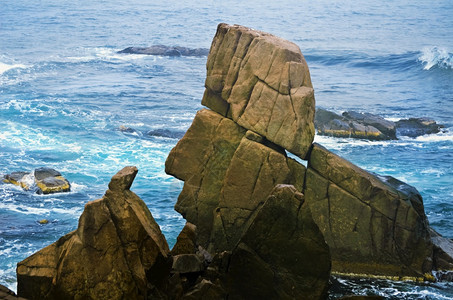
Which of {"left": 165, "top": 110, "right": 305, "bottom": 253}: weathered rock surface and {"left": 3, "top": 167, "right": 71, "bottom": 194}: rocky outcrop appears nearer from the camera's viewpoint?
{"left": 165, "top": 110, "right": 305, "bottom": 253}: weathered rock surface

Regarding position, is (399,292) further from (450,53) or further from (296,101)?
(450,53)

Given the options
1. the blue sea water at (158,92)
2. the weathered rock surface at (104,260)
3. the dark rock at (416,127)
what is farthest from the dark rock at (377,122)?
the weathered rock surface at (104,260)

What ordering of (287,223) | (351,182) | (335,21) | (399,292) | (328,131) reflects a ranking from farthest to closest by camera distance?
(335,21) < (328,131) < (351,182) < (399,292) < (287,223)

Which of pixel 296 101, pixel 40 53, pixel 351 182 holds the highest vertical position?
pixel 296 101

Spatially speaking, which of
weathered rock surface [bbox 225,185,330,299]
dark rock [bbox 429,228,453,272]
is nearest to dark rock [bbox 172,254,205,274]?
weathered rock surface [bbox 225,185,330,299]

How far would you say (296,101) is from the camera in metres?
17.5

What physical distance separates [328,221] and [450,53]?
48.1 meters

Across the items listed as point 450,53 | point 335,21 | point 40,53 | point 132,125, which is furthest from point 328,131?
point 335,21

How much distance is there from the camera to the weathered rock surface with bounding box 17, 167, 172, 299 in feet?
45.2

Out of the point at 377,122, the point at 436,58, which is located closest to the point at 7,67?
the point at 377,122

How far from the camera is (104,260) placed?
46.0 feet

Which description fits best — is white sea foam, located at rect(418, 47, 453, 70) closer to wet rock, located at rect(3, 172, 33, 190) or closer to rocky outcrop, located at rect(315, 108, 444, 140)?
rocky outcrop, located at rect(315, 108, 444, 140)

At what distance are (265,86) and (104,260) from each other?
21.2 ft

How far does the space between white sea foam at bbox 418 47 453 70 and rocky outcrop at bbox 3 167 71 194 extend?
39.4 meters
